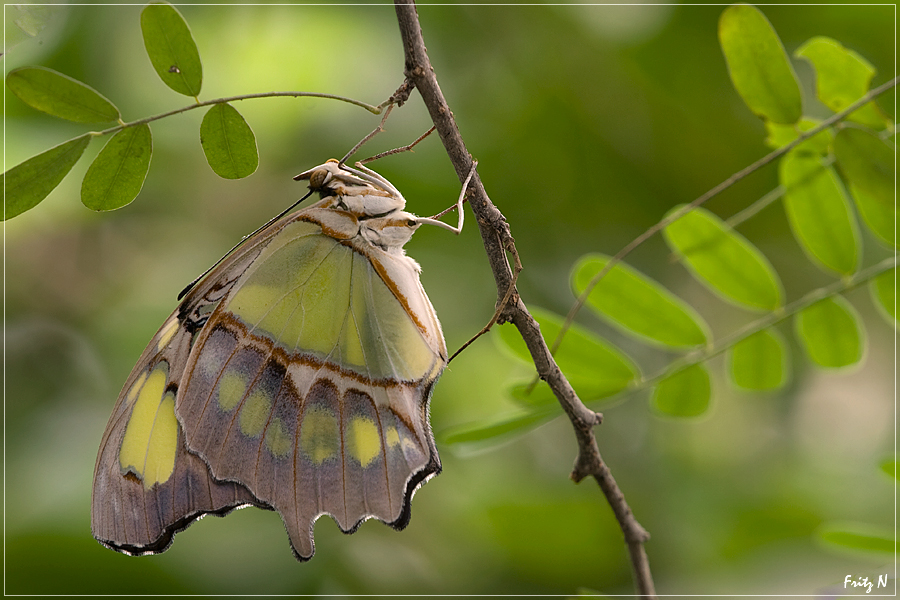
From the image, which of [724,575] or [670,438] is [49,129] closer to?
[670,438]

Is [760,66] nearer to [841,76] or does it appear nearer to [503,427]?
[841,76]

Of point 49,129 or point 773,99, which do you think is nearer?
point 773,99

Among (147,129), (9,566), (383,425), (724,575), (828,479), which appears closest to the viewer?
(147,129)

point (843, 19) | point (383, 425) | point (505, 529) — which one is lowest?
point (505, 529)

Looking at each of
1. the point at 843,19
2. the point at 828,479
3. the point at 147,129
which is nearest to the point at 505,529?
the point at 828,479

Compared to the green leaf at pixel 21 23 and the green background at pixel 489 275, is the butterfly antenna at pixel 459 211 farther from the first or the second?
the green background at pixel 489 275

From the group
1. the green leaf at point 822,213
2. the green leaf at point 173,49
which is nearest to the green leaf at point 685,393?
the green leaf at point 822,213

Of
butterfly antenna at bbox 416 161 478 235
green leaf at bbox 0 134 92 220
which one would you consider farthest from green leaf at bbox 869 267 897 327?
green leaf at bbox 0 134 92 220
